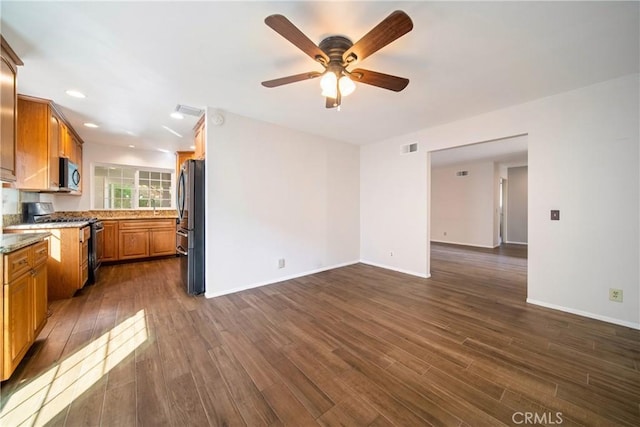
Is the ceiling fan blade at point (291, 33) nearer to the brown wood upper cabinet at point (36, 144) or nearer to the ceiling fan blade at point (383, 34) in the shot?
the ceiling fan blade at point (383, 34)

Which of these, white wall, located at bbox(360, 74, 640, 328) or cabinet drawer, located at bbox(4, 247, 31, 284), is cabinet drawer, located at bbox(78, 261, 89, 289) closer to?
cabinet drawer, located at bbox(4, 247, 31, 284)

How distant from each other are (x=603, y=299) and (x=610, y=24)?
2.58 meters

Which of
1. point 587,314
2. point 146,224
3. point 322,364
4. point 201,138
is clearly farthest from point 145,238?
point 587,314

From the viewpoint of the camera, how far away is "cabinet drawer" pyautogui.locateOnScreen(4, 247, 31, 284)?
4.99 ft

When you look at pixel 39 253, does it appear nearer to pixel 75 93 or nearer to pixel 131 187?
pixel 75 93

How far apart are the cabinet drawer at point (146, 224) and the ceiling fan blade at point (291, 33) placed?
506 centimetres

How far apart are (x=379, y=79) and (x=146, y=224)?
17.7 feet

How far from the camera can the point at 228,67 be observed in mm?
2160

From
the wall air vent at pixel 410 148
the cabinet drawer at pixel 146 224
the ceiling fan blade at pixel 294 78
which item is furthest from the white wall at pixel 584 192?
the cabinet drawer at pixel 146 224

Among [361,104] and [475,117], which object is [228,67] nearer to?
[361,104]

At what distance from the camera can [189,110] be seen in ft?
10.2

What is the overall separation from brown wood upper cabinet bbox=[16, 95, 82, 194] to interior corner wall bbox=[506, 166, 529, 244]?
35.4ft

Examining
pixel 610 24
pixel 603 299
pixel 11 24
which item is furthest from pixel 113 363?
pixel 603 299

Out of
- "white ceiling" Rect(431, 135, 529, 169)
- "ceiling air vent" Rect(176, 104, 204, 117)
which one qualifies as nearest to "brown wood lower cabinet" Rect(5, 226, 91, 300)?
"ceiling air vent" Rect(176, 104, 204, 117)
